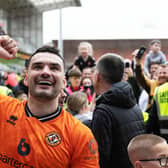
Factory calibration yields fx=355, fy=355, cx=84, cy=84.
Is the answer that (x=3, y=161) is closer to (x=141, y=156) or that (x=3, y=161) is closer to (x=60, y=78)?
(x=60, y=78)

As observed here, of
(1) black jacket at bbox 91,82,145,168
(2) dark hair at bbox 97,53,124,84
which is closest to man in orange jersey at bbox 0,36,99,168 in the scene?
(1) black jacket at bbox 91,82,145,168

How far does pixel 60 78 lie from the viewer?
2.52 m

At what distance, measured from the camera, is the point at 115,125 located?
316 cm

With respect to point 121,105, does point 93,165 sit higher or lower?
lower

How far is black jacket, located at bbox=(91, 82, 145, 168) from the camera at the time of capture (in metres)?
3.09

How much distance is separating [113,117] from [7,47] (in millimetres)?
1211

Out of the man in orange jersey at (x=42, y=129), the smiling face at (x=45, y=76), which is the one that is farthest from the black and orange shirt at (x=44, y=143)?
the smiling face at (x=45, y=76)

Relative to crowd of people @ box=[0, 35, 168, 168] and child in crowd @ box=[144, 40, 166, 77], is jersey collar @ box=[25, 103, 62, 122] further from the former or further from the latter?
child in crowd @ box=[144, 40, 166, 77]

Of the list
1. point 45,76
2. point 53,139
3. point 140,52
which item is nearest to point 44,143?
point 53,139

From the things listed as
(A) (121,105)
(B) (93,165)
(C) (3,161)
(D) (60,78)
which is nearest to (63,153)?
(B) (93,165)

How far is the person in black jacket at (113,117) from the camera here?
310cm

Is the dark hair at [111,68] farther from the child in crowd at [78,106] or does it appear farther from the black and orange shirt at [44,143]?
the black and orange shirt at [44,143]

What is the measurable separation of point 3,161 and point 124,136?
1.25 metres

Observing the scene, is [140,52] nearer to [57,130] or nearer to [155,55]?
[57,130]
